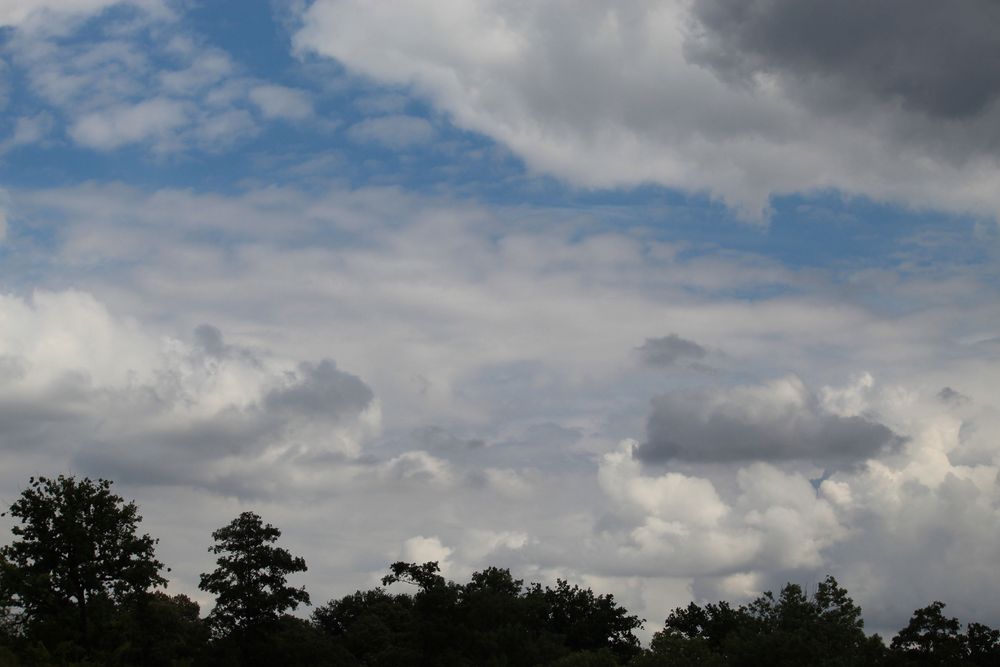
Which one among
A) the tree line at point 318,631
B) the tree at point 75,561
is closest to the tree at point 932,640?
the tree line at point 318,631

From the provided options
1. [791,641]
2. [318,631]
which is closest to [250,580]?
[318,631]

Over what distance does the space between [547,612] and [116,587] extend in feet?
195

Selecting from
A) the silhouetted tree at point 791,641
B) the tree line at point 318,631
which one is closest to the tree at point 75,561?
the tree line at point 318,631

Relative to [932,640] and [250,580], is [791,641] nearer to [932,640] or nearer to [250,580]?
[932,640]

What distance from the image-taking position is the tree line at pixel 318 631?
58.4 meters

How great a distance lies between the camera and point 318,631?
294 ft

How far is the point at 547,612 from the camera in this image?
366 ft

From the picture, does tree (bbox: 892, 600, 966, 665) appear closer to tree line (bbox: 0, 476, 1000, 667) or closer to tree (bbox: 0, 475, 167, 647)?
tree line (bbox: 0, 476, 1000, 667)

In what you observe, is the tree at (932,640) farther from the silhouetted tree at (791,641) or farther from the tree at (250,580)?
the tree at (250,580)

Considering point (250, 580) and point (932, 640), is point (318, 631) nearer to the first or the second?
point (250, 580)

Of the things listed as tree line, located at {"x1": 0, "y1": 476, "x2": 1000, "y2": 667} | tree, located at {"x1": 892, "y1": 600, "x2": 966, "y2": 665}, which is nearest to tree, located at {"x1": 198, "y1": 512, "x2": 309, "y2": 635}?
tree line, located at {"x1": 0, "y1": 476, "x2": 1000, "y2": 667}

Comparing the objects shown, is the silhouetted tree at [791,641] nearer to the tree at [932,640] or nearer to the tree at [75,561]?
the tree at [932,640]

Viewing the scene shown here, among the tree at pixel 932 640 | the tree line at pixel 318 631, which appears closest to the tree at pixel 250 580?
the tree line at pixel 318 631

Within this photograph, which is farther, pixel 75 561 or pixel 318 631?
pixel 318 631
